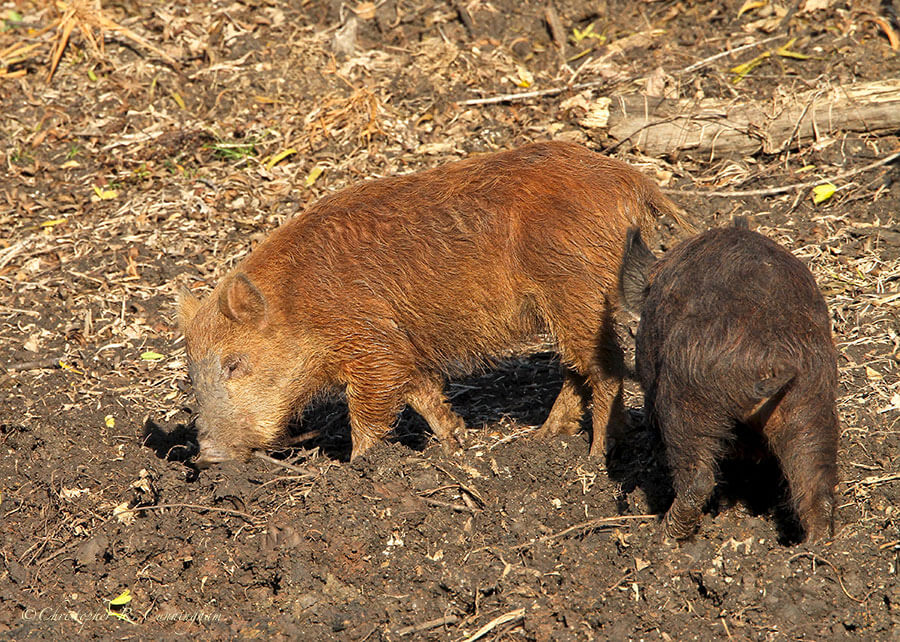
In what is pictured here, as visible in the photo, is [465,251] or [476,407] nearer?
[465,251]

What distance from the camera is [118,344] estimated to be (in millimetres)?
7574

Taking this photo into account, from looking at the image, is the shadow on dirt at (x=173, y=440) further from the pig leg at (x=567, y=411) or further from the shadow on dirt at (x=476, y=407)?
the pig leg at (x=567, y=411)

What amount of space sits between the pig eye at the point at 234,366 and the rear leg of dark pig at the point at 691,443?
8.37 ft

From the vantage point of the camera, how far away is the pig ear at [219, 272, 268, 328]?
5754 mm

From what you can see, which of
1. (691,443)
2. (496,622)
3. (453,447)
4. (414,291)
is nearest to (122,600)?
(496,622)

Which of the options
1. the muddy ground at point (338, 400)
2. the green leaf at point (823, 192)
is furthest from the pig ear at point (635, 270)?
the green leaf at point (823, 192)

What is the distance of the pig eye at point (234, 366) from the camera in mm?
5938

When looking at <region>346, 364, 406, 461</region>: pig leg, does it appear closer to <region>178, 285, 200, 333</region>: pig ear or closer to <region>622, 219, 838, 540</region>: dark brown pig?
<region>178, 285, 200, 333</region>: pig ear

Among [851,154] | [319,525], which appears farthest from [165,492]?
[851,154]

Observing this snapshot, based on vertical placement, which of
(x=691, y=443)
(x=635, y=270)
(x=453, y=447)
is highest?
(x=635, y=270)

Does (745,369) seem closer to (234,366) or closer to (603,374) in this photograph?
(603,374)

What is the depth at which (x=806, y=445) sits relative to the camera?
4.37 m

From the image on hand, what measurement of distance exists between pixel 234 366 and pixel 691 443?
285 cm

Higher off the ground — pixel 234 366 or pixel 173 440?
pixel 234 366
